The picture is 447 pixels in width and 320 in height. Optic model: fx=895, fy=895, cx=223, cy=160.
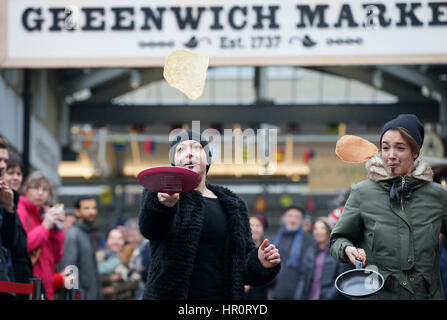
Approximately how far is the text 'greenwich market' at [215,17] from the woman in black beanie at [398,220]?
169 inches

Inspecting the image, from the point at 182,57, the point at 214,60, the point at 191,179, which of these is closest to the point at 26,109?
the point at 214,60

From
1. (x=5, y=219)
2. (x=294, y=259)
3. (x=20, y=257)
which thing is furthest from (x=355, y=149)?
(x=294, y=259)

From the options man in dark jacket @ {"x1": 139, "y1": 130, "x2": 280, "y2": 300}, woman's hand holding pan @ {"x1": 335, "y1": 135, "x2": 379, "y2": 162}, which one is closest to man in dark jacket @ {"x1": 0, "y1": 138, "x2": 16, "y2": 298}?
man in dark jacket @ {"x1": 139, "y1": 130, "x2": 280, "y2": 300}

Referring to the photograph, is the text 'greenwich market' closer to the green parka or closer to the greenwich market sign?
the greenwich market sign

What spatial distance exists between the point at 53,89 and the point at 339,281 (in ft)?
37.8

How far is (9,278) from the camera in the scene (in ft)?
18.1

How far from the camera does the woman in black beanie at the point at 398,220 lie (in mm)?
4406

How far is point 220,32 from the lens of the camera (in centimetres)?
898

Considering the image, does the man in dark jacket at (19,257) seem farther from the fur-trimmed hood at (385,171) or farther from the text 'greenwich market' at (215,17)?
the text 'greenwich market' at (215,17)

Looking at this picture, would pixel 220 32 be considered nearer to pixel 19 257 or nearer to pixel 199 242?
pixel 19 257

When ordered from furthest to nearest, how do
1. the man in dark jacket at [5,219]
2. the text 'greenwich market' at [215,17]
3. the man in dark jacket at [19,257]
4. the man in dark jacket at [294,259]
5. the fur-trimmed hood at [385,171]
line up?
the man in dark jacket at [294,259]
the text 'greenwich market' at [215,17]
the man in dark jacket at [19,257]
the man in dark jacket at [5,219]
the fur-trimmed hood at [385,171]

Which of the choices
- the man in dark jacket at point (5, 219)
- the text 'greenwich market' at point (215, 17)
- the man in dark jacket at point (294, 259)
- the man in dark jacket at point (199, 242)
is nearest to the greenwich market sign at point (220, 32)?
the text 'greenwich market' at point (215, 17)

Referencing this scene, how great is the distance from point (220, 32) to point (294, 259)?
253cm
